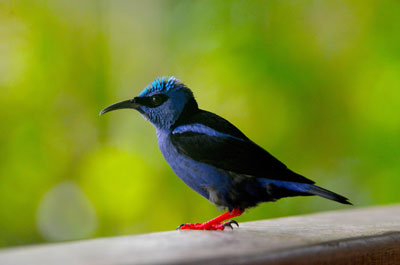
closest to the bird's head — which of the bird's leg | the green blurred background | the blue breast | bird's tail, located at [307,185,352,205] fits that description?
the blue breast

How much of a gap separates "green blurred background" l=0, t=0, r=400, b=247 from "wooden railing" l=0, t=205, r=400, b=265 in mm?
1576

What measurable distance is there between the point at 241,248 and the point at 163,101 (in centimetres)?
68

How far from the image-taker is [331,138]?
3.27m

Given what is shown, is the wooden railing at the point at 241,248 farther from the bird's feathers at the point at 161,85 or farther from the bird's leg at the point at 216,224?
the bird's feathers at the point at 161,85

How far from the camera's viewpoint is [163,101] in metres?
1.66

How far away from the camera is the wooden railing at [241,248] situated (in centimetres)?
100

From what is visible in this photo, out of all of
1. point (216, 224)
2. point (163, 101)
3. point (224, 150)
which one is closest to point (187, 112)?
point (163, 101)

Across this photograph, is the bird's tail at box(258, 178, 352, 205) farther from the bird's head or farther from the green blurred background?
the green blurred background

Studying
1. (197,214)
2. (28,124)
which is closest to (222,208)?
(197,214)

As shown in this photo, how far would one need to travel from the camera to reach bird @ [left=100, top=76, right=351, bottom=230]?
1.56 metres

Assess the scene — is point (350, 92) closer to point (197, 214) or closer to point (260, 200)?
point (197, 214)

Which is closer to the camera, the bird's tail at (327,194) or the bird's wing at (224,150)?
the bird's tail at (327,194)

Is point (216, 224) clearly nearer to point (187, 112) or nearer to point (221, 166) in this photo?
point (221, 166)

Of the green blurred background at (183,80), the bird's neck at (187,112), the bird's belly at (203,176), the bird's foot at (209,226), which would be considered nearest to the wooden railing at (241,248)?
the bird's foot at (209,226)
